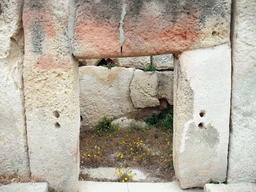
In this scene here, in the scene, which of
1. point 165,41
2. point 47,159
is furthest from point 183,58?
point 47,159

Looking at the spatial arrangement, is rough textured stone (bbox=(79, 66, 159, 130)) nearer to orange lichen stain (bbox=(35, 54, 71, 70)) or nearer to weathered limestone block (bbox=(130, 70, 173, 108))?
weathered limestone block (bbox=(130, 70, 173, 108))

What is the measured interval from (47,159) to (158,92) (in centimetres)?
298

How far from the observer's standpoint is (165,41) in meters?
2.16

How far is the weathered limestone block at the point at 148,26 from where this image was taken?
208 cm

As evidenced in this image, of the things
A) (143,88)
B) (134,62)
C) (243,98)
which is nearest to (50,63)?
(243,98)

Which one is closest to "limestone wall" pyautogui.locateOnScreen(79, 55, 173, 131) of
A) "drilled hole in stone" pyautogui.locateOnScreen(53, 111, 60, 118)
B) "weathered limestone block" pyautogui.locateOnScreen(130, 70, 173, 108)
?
"weathered limestone block" pyautogui.locateOnScreen(130, 70, 173, 108)

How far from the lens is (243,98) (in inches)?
89.7

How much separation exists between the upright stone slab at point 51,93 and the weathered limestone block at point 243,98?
69.0 inches

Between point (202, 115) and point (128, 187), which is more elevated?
point (202, 115)

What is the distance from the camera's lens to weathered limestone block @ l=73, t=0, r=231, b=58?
81.9 inches

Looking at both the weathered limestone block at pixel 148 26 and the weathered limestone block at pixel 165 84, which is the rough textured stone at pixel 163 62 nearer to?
the weathered limestone block at pixel 165 84

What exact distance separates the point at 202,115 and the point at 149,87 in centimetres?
238

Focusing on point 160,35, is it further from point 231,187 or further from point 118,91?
point 118,91

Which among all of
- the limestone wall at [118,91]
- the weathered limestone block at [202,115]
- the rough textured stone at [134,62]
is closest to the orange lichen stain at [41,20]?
the weathered limestone block at [202,115]
